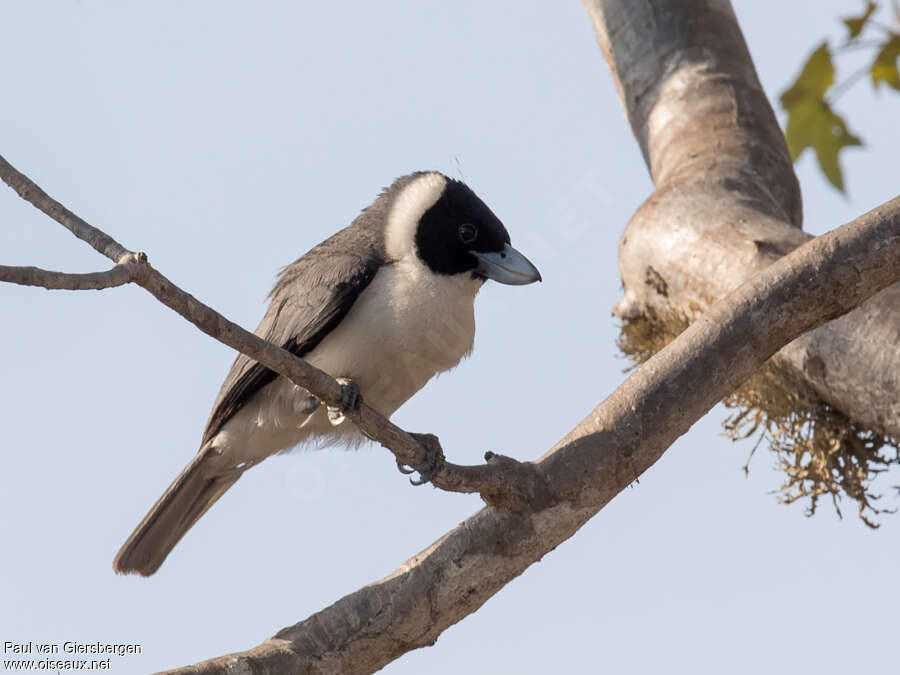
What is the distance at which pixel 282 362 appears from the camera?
315 centimetres

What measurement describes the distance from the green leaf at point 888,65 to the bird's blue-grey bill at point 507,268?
140 cm

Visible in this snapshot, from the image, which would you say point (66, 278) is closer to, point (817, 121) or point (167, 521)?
point (167, 521)

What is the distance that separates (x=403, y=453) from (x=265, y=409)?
122 centimetres

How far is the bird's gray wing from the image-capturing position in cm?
443

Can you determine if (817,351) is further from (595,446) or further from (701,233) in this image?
(595,446)

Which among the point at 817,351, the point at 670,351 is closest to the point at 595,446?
the point at 670,351

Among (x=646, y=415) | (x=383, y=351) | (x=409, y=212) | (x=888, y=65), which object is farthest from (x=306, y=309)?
(x=888, y=65)

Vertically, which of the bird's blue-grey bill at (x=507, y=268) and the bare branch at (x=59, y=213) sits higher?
the bird's blue-grey bill at (x=507, y=268)

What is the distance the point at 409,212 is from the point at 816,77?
1577 mm

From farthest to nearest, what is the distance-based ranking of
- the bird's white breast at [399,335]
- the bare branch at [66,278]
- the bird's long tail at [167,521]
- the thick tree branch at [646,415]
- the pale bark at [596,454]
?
1. the bird's long tail at [167,521]
2. the bird's white breast at [399,335]
3. the thick tree branch at [646,415]
4. the pale bark at [596,454]
5. the bare branch at [66,278]

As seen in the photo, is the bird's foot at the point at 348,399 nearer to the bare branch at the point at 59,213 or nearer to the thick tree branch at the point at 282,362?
Answer: the thick tree branch at the point at 282,362

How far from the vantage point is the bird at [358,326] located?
434 centimetres

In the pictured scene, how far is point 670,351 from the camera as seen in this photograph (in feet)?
11.6

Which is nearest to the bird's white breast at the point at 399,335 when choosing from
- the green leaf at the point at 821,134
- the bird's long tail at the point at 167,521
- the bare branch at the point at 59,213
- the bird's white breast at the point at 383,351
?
the bird's white breast at the point at 383,351
